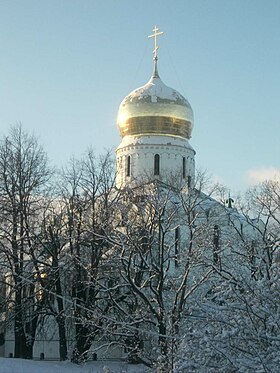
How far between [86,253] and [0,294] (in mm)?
5532

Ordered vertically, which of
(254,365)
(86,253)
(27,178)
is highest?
(27,178)

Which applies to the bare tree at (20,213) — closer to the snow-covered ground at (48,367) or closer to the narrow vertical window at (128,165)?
the snow-covered ground at (48,367)

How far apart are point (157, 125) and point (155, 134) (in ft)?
1.61

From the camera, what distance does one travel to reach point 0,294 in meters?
27.3

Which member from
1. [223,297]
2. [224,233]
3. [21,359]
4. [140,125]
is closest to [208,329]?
[223,297]

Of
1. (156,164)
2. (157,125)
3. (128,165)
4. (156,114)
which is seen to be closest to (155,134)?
(157,125)

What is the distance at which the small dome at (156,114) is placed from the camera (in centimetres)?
3453

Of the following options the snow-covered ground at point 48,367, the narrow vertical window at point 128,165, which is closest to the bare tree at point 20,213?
the snow-covered ground at point 48,367

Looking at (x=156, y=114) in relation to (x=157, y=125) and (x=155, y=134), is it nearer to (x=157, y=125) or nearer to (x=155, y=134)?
(x=157, y=125)

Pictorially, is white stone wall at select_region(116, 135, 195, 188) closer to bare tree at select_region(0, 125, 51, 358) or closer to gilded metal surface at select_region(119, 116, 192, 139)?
gilded metal surface at select_region(119, 116, 192, 139)

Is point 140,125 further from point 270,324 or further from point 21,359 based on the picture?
point 270,324

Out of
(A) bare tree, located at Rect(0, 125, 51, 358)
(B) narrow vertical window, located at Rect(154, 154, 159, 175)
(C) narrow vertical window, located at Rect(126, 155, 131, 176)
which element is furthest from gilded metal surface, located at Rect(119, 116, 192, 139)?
(A) bare tree, located at Rect(0, 125, 51, 358)

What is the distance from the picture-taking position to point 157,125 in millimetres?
34469

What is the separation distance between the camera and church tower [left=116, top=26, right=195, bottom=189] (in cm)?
3375
